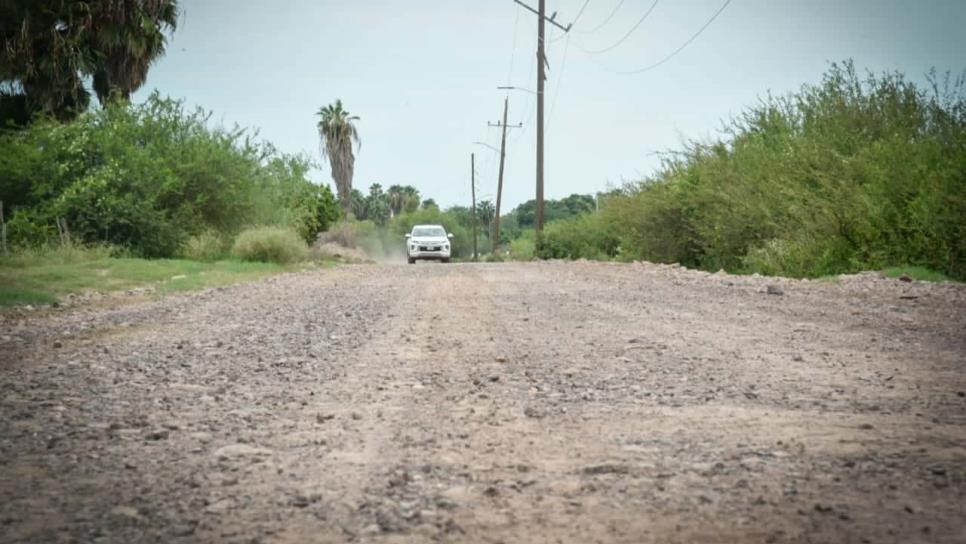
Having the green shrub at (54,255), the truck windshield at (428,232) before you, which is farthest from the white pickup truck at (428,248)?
the green shrub at (54,255)

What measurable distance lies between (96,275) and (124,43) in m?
18.5

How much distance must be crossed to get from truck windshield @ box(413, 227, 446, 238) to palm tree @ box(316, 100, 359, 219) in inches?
1153

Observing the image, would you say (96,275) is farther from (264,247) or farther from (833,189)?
(833,189)

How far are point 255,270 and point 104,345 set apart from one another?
46.9 feet

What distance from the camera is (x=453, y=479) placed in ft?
12.3

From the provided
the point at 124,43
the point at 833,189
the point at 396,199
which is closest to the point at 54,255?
the point at 124,43

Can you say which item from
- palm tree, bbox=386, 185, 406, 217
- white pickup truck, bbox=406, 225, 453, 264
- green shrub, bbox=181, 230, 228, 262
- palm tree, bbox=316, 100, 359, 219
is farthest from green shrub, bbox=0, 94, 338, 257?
palm tree, bbox=386, 185, 406, 217

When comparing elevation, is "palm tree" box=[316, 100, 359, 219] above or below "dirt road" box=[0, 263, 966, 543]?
above

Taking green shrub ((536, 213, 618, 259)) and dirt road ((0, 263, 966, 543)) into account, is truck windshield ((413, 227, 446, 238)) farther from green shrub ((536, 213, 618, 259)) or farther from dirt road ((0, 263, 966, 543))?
dirt road ((0, 263, 966, 543))

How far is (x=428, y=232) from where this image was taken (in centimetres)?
4075

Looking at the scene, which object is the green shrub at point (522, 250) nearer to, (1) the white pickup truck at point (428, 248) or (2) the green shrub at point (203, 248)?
(1) the white pickup truck at point (428, 248)

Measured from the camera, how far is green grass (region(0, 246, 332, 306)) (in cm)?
1386

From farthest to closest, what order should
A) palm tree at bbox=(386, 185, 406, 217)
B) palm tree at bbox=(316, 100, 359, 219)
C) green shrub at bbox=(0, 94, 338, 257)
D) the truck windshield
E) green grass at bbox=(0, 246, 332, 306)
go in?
palm tree at bbox=(386, 185, 406, 217) → palm tree at bbox=(316, 100, 359, 219) → the truck windshield → green shrub at bbox=(0, 94, 338, 257) → green grass at bbox=(0, 246, 332, 306)

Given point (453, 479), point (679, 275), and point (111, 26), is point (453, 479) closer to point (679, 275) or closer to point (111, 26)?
point (679, 275)
